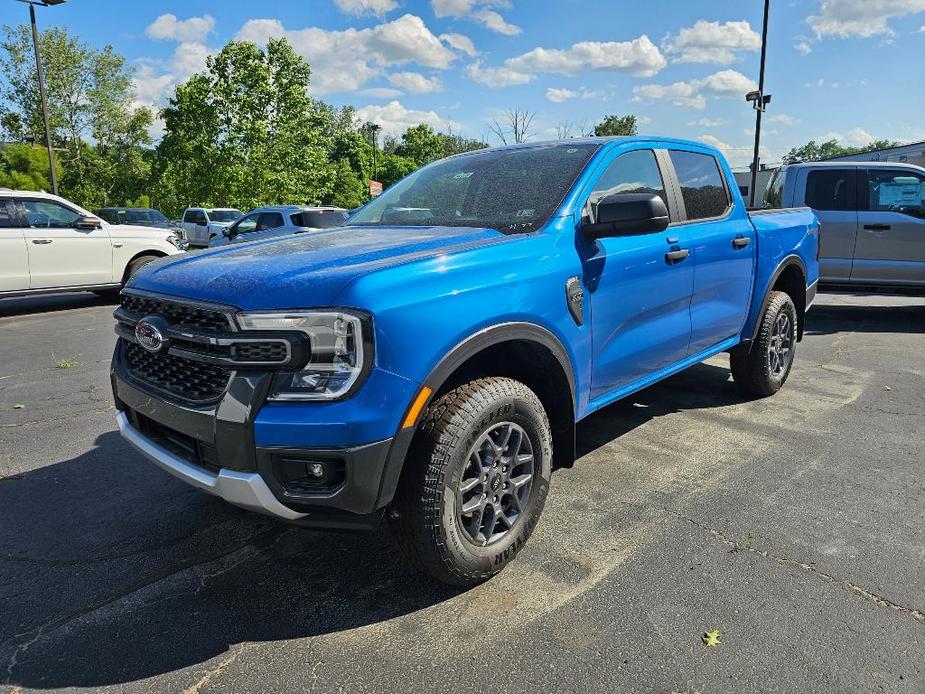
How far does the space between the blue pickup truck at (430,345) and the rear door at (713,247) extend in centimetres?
9

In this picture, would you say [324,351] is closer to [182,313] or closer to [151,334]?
[182,313]

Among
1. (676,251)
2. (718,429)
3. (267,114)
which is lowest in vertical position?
(718,429)

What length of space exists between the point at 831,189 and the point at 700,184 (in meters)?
5.55

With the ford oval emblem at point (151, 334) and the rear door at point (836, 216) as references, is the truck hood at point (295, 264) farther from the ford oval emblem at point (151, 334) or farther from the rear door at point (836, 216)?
the rear door at point (836, 216)

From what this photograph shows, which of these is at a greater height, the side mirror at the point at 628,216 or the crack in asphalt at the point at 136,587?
the side mirror at the point at 628,216

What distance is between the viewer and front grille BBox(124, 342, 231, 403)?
2.28 m

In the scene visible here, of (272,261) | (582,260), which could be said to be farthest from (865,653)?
(272,261)

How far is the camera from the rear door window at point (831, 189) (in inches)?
332

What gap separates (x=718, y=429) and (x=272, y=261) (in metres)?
3.30

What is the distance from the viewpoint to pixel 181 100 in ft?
92.2

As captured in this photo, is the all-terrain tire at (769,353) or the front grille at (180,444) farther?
the all-terrain tire at (769,353)

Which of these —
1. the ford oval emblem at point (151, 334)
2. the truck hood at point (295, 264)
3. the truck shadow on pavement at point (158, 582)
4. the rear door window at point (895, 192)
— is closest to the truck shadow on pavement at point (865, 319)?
the rear door window at point (895, 192)

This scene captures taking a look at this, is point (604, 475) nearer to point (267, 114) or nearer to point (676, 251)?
point (676, 251)

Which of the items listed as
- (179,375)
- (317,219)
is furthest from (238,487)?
(317,219)
